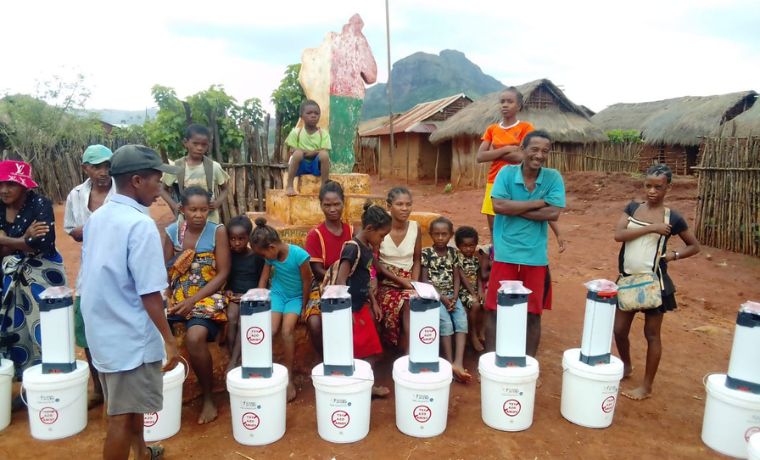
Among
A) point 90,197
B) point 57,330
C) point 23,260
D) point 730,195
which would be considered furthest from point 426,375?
point 730,195

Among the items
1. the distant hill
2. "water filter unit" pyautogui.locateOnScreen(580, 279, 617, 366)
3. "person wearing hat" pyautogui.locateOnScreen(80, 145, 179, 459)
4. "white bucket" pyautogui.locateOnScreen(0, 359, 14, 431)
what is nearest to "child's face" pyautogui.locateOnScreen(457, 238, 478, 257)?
"water filter unit" pyautogui.locateOnScreen(580, 279, 617, 366)

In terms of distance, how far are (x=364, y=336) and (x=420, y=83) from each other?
49720mm

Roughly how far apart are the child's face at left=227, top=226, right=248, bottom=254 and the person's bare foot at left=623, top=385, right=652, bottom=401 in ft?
8.76

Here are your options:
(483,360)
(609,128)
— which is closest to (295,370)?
(483,360)

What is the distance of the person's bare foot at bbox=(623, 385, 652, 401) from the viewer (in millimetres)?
3142

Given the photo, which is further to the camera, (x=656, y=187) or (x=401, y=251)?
(x=401, y=251)

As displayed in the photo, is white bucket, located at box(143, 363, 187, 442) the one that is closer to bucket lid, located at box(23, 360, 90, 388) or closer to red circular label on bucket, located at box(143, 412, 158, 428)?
red circular label on bucket, located at box(143, 412, 158, 428)

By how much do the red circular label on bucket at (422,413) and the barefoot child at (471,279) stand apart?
3.76ft

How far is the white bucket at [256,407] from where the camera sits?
2.59 metres

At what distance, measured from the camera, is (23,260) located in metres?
3.03

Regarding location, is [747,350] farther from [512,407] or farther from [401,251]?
[401,251]

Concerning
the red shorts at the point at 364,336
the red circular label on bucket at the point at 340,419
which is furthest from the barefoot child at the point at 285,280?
the red circular label on bucket at the point at 340,419

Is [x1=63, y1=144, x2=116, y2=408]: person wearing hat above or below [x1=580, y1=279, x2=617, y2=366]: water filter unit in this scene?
above

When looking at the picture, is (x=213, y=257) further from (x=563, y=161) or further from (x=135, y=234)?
(x=563, y=161)
